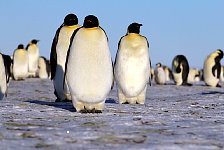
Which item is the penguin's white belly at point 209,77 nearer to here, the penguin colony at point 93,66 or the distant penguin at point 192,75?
the penguin colony at point 93,66

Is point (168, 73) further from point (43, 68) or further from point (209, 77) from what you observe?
point (209, 77)

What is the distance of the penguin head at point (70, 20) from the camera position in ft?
32.2

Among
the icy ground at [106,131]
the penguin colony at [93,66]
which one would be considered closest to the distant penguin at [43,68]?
the penguin colony at [93,66]

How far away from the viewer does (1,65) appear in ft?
34.1

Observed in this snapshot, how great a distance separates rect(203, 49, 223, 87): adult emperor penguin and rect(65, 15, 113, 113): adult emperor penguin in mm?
16700

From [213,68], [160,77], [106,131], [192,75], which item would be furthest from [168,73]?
[106,131]

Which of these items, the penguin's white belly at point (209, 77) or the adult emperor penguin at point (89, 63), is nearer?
the adult emperor penguin at point (89, 63)

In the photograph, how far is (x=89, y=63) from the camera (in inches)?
290

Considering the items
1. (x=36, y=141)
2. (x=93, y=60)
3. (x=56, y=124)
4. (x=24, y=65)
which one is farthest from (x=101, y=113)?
(x=24, y=65)

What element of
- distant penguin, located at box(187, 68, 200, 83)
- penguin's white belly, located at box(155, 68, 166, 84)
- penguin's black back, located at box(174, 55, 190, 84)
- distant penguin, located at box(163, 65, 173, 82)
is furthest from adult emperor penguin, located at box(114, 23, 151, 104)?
distant penguin, located at box(187, 68, 200, 83)

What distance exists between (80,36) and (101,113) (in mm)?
1046

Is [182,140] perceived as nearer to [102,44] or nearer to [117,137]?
[117,137]

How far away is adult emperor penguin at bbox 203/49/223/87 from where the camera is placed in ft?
77.5

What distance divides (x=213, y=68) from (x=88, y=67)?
55.4 ft
